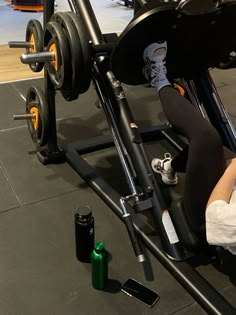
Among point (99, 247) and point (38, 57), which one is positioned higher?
point (38, 57)

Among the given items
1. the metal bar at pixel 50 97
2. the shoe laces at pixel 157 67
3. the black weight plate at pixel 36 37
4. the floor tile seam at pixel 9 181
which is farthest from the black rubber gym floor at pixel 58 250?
the shoe laces at pixel 157 67

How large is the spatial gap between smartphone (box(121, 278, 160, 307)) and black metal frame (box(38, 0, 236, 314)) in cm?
11

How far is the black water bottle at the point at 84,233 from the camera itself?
4.27ft

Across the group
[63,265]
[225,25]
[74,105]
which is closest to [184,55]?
[225,25]

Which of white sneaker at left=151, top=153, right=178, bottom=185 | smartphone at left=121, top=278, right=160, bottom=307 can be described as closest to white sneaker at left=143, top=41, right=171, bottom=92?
white sneaker at left=151, top=153, right=178, bottom=185

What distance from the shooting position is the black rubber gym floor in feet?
4.16

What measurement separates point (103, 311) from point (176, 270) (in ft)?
0.90

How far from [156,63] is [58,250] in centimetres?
76

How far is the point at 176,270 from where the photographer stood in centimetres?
133

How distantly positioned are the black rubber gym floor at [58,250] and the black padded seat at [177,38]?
0.59 meters

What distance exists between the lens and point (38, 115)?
5.98ft

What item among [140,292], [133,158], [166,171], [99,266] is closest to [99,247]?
[99,266]

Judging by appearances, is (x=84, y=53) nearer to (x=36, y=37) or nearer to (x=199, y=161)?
(x=36, y=37)

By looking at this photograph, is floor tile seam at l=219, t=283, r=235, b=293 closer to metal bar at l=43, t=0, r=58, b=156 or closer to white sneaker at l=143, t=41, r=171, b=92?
white sneaker at l=143, t=41, r=171, b=92
